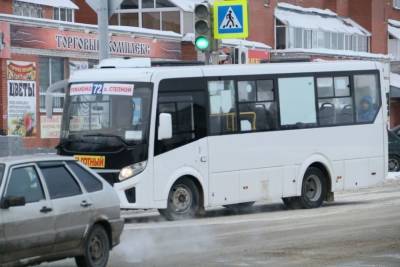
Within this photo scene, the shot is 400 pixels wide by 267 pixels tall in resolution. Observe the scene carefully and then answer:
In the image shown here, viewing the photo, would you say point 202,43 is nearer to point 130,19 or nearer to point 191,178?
point 191,178

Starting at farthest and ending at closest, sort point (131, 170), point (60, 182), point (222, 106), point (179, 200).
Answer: point (222, 106) < point (179, 200) < point (131, 170) < point (60, 182)

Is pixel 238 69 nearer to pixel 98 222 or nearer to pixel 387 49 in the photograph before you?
pixel 98 222

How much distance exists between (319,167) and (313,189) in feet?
1.59

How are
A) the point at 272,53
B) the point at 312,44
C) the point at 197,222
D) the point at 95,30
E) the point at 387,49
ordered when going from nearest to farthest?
the point at 197,222
the point at 95,30
the point at 272,53
the point at 312,44
the point at 387,49

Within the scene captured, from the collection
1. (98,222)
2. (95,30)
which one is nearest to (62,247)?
(98,222)

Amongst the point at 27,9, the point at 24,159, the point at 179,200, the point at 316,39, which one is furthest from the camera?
the point at 316,39

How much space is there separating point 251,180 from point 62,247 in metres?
8.74

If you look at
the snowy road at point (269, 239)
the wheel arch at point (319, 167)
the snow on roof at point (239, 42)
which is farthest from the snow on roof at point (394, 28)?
the snowy road at point (269, 239)

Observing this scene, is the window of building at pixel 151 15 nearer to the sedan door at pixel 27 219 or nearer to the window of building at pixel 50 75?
the window of building at pixel 50 75

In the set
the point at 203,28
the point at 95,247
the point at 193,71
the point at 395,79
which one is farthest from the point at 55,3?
the point at 395,79

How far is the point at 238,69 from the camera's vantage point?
1877cm

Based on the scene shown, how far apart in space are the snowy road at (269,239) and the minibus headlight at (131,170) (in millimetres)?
891

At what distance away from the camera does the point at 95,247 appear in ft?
36.6

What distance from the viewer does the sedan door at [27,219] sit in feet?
31.7
